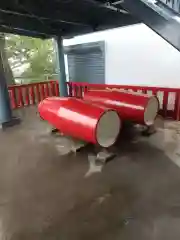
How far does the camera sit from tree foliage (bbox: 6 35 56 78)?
11562 mm

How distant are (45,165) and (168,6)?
2855 millimetres

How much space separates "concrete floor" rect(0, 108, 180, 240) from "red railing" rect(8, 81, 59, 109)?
3.18m

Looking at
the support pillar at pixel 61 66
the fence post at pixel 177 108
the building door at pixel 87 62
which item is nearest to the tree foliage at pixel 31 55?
the building door at pixel 87 62

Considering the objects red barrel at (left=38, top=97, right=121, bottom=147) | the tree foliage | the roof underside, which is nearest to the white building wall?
the roof underside

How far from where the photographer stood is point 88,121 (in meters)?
3.21

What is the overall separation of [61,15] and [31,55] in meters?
8.49

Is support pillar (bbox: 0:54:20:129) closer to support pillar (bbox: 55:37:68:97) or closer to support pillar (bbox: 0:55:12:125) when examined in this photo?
support pillar (bbox: 0:55:12:125)

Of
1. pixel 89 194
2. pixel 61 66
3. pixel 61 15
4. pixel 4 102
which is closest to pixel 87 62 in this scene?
pixel 61 66

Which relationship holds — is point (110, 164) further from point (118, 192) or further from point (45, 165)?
point (45, 165)

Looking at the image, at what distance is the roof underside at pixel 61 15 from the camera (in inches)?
139

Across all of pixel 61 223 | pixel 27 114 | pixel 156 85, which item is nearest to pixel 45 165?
pixel 61 223

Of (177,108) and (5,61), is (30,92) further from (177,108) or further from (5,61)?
(177,108)

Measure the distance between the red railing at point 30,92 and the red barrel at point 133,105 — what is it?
3.46 meters

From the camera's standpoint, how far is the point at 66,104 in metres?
3.76
